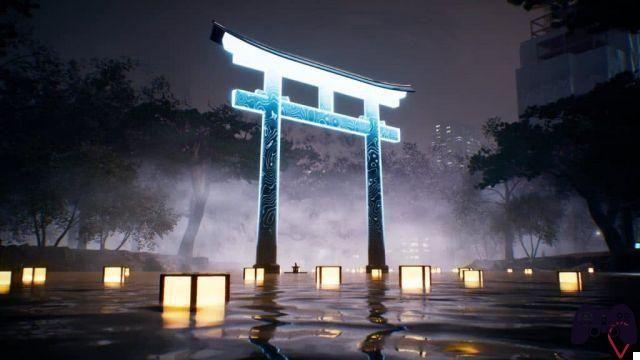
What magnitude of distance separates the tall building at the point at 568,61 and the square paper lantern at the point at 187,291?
45272 millimetres

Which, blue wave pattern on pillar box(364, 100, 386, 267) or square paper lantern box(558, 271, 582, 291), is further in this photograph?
blue wave pattern on pillar box(364, 100, 386, 267)

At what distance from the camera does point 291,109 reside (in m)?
17.5

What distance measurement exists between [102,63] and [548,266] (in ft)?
91.6

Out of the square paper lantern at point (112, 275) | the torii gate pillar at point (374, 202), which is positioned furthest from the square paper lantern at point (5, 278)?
the torii gate pillar at point (374, 202)

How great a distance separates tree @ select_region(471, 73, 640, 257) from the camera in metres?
15.4

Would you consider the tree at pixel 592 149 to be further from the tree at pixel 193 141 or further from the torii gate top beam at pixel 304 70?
the tree at pixel 193 141

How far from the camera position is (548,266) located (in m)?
28.5

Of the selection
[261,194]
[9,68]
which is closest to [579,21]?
[261,194]
